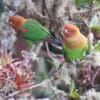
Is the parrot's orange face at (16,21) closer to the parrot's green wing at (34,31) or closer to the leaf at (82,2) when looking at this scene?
the parrot's green wing at (34,31)

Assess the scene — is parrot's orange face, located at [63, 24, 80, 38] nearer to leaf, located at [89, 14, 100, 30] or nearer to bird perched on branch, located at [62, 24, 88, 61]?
bird perched on branch, located at [62, 24, 88, 61]

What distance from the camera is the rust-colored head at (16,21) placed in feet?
3.62

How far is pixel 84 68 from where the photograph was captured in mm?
1094

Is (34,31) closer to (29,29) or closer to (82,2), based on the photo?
(29,29)

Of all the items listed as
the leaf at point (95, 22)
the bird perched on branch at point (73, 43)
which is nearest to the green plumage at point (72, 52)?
the bird perched on branch at point (73, 43)

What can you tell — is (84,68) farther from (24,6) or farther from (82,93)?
(24,6)

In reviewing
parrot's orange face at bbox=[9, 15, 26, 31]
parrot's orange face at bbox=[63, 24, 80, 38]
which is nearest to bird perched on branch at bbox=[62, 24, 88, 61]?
parrot's orange face at bbox=[63, 24, 80, 38]

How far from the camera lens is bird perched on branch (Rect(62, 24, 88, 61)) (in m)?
1.06

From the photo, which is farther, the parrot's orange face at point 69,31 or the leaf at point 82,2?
the leaf at point 82,2

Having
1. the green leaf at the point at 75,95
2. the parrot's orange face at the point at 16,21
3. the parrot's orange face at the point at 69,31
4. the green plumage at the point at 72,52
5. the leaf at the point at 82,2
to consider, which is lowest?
the green leaf at the point at 75,95

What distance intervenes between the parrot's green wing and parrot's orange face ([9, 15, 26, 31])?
0.4 inches

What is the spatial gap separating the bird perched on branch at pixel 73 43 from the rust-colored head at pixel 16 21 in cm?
13

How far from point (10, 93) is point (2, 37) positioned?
183 mm

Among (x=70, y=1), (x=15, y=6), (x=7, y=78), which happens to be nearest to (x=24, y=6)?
(x=15, y=6)
